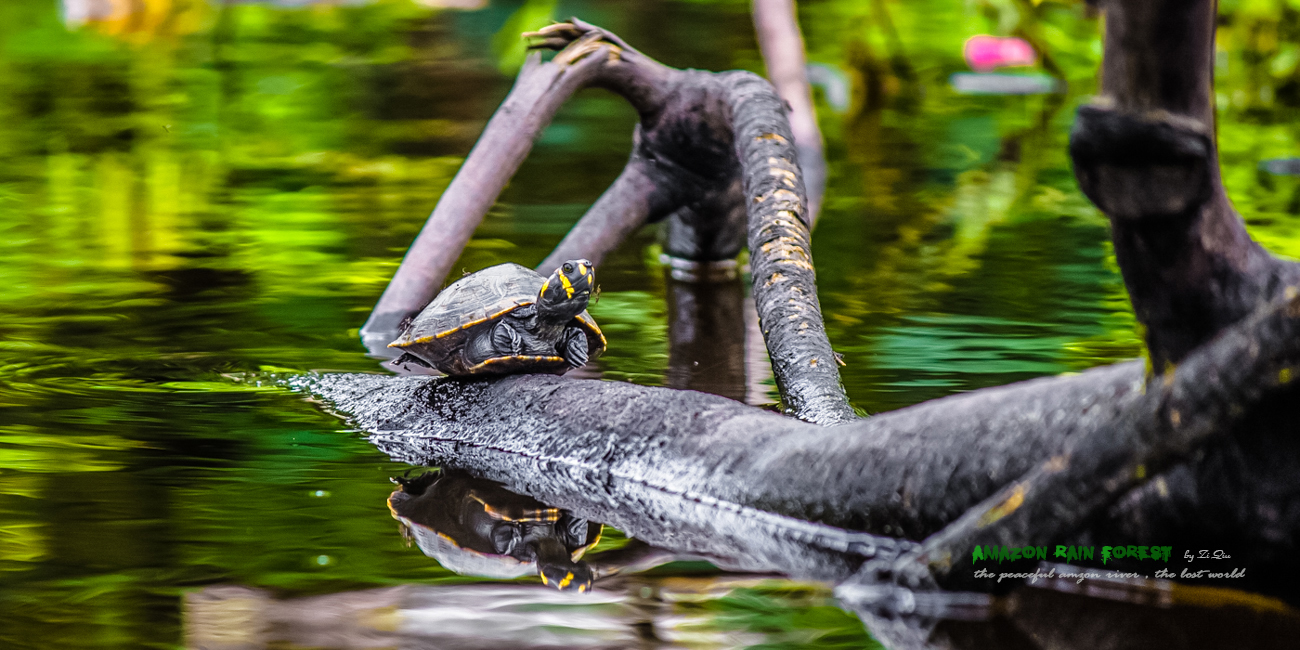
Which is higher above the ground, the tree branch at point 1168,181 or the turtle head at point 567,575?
the tree branch at point 1168,181

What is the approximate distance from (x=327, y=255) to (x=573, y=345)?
264 cm

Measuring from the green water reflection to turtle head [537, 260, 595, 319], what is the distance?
53 centimetres

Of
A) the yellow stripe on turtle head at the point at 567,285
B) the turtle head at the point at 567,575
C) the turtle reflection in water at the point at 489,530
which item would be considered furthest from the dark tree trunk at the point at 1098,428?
the turtle head at the point at 567,575

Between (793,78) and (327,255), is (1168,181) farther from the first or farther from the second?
(793,78)

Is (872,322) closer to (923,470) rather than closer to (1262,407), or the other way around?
(923,470)

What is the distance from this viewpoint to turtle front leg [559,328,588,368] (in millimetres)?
3662

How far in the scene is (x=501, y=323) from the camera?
345 cm

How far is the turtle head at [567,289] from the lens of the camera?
11.3 feet

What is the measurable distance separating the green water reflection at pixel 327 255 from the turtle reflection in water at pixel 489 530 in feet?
0.29

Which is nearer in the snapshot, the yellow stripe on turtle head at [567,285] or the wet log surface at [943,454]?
the wet log surface at [943,454]

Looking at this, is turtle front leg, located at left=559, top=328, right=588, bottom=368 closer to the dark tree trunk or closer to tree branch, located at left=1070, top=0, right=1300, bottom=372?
the dark tree trunk

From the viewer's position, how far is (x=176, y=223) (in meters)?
6.72

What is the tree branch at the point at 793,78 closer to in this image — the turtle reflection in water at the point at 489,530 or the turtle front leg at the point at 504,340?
the turtle front leg at the point at 504,340

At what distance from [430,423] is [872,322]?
186 centimetres
